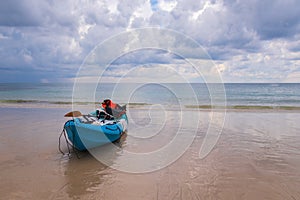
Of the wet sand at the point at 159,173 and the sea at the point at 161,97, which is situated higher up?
the sea at the point at 161,97

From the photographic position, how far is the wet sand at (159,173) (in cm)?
521

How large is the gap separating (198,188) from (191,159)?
83.7 inches

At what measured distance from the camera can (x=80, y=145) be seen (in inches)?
301

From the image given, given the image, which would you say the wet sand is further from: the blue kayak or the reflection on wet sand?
the blue kayak

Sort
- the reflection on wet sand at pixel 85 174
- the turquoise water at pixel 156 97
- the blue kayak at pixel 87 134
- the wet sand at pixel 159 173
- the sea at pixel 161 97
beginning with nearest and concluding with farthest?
1. the wet sand at pixel 159 173
2. the reflection on wet sand at pixel 85 174
3. the blue kayak at pixel 87 134
4. the sea at pixel 161 97
5. the turquoise water at pixel 156 97

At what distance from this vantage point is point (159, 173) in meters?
6.38

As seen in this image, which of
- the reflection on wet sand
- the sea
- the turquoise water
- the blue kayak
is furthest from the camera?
the turquoise water

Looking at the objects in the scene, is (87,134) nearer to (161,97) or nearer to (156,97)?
(161,97)

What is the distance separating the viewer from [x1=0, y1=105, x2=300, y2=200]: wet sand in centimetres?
521

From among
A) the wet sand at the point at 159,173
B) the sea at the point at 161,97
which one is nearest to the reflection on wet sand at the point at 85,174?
the wet sand at the point at 159,173

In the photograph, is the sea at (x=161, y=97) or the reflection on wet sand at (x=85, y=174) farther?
the sea at (x=161, y=97)

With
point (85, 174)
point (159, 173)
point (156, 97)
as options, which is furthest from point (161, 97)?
point (85, 174)

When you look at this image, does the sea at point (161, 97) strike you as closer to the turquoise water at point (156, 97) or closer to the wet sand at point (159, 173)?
the turquoise water at point (156, 97)

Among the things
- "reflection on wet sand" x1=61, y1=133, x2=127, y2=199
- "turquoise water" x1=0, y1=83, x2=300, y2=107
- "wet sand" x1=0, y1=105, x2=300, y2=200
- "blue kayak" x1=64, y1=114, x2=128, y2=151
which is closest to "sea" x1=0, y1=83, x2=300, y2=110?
"turquoise water" x1=0, y1=83, x2=300, y2=107
